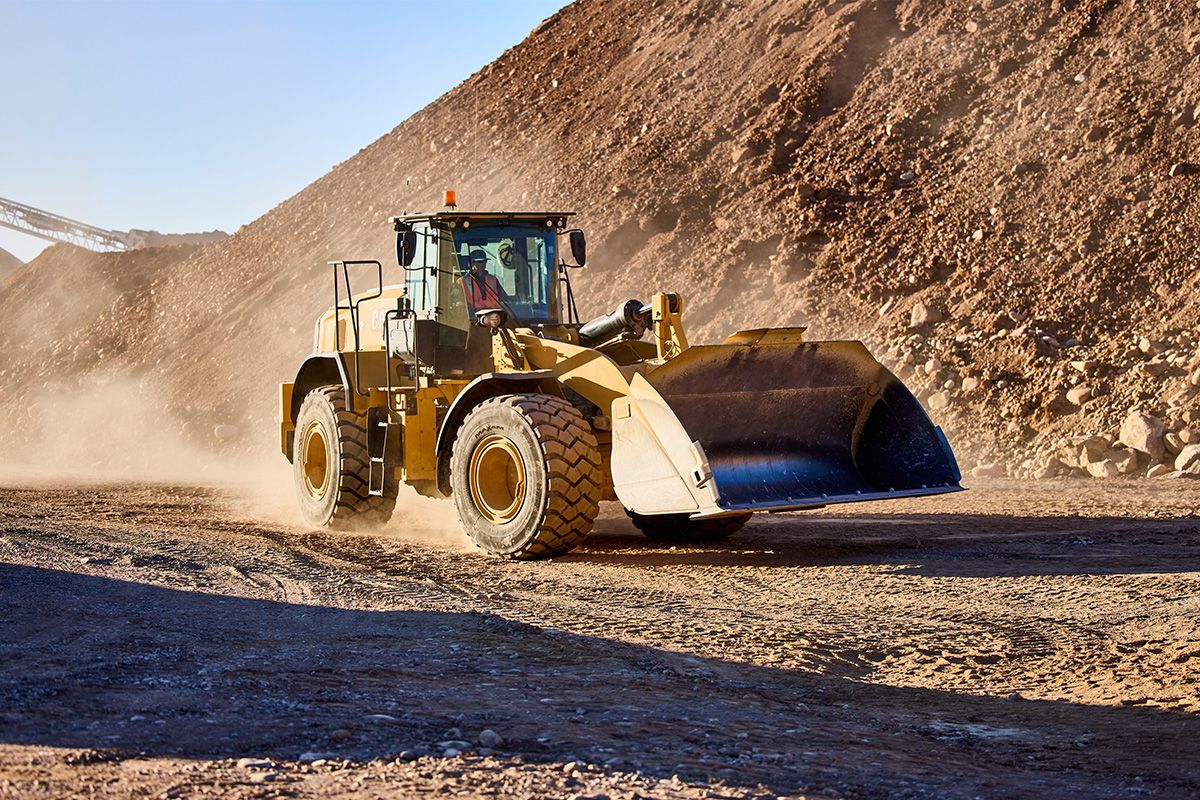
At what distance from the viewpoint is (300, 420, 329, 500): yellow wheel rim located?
1331 cm

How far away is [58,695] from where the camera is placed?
19.0 ft

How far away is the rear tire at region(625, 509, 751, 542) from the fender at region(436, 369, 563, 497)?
4.94 ft

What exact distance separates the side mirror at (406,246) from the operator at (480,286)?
0.49 m

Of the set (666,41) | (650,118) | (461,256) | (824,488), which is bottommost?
(824,488)

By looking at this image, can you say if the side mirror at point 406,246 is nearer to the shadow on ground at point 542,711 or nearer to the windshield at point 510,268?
the windshield at point 510,268

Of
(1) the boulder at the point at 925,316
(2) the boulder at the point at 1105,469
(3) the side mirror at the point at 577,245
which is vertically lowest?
(2) the boulder at the point at 1105,469

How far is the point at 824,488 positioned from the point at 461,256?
3.56 m

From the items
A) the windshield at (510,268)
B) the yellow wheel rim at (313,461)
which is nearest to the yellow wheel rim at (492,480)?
the windshield at (510,268)

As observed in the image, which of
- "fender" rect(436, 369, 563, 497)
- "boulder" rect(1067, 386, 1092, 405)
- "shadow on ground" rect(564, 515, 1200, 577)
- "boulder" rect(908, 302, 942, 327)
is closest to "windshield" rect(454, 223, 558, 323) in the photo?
"fender" rect(436, 369, 563, 497)

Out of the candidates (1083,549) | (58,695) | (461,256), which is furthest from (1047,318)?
(58,695)

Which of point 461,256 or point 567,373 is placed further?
point 461,256

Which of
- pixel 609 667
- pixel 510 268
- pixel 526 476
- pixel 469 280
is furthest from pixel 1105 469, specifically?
pixel 609 667

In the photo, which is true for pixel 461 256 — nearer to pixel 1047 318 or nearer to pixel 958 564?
pixel 958 564

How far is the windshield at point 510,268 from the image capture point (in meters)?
11.8
